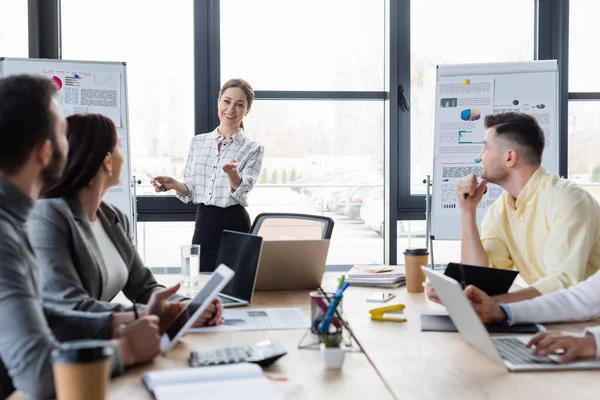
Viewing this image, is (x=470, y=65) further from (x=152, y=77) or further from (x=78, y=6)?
(x=78, y=6)

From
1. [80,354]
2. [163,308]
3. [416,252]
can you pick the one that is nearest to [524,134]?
[416,252]

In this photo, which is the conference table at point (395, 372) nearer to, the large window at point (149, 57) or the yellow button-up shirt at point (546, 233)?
the yellow button-up shirt at point (546, 233)

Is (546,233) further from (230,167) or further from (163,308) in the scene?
(230,167)

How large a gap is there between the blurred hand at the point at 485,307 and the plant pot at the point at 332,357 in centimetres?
50

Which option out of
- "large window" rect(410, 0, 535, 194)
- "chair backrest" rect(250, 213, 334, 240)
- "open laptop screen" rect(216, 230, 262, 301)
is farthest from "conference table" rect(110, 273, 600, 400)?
"large window" rect(410, 0, 535, 194)

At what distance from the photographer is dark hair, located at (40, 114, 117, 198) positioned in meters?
1.85

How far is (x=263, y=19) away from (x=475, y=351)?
3405 mm

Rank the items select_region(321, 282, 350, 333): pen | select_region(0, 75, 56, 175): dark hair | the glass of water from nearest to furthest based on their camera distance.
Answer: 1. select_region(0, 75, 56, 175): dark hair
2. select_region(321, 282, 350, 333): pen
3. the glass of water

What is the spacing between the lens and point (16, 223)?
1311 mm

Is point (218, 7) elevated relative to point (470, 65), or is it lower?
elevated

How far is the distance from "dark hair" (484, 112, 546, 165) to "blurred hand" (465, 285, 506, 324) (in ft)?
3.22

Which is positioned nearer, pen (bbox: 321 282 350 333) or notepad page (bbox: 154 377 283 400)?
notepad page (bbox: 154 377 283 400)

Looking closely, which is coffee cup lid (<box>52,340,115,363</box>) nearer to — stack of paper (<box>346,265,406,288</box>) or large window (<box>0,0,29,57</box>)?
stack of paper (<box>346,265,406,288</box>)

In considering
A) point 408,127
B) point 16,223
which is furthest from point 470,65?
point 16,223
